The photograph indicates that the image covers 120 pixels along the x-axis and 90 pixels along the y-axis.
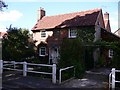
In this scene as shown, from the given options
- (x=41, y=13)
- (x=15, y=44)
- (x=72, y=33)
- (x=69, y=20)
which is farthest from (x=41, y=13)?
(x=15, y=44)

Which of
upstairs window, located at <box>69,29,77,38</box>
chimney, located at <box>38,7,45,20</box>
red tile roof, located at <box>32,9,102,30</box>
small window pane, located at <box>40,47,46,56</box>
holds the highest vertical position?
chimney, located at <box>38,7,45,20</box>

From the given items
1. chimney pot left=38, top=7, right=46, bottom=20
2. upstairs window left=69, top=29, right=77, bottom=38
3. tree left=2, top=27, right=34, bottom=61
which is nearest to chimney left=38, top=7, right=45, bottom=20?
chimney pot left=38, top=7, right=46, bottom=20

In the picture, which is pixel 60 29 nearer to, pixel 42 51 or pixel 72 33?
pixel 72 33

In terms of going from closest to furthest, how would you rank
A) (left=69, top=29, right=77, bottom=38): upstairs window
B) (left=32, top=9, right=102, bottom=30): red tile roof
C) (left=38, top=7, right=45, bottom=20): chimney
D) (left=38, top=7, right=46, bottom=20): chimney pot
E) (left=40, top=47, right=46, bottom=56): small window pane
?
1. (left=69, top=29, right=77, bottom=38): upstairs window
2. (left=32, top=9, right=102, bottom=30): red tile roof
3. (left=40, top=47, right=46, bottom=56): small window pane
4. (left=38, top=7, right=46, bottom=20): chimney pot
5. (left=38, top=7, right=45, bottom=20): chimney

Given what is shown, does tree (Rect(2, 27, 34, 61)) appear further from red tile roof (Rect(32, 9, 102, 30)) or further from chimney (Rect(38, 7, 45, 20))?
chimney (Rect(38, 7, 45, 20))

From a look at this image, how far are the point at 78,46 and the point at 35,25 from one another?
1814 centimetres

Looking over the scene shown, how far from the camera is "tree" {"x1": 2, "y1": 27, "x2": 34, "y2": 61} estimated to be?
854 inches

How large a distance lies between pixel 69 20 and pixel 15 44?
9555 mm

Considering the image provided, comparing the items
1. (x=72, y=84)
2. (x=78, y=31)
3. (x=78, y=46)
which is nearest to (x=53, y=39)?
(x=78, y=31)

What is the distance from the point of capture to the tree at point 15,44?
21688mm

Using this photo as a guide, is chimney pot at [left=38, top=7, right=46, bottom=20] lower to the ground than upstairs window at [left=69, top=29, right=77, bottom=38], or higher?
higher

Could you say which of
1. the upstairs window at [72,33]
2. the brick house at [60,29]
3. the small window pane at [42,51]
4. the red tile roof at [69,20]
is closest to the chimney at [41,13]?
the red tile roof at [69,20]

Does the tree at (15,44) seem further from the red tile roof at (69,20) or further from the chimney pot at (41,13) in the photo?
the chimney pot at (41,13)

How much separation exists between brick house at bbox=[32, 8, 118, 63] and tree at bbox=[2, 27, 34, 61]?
4579 mm
